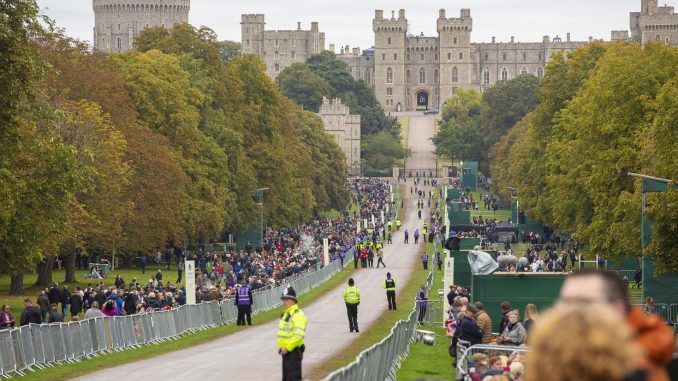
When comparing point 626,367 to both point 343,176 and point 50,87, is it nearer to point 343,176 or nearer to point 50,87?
point 50,87

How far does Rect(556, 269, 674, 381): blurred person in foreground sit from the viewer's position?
4.86m

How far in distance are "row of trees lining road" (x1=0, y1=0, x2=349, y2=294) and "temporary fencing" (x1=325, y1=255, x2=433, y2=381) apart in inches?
396

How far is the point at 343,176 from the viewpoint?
379 ft

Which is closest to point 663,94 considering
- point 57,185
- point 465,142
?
point 57,185

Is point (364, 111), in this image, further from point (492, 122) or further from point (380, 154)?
point (492, 122)

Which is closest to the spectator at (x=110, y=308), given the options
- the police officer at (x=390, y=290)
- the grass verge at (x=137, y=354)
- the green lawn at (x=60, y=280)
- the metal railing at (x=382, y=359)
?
the grass verge at (x=137, y=354)

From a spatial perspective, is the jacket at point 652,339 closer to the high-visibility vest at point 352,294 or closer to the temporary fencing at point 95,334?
the temporary fencing at point 95,334

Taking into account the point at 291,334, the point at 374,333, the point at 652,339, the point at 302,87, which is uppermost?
the point at 302,87

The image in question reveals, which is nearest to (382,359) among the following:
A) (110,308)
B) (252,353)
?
(252,353)

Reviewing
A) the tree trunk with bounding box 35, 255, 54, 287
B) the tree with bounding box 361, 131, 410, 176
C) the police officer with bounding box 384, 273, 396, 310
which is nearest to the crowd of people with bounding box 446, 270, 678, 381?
the police officer with bounding box 384, 273, 396, 310

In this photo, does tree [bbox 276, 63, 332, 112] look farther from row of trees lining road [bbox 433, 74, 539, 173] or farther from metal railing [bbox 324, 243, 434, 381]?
metal railing [bbox 324, 243, 434, 381]

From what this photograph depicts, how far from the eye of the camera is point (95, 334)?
87.4ft

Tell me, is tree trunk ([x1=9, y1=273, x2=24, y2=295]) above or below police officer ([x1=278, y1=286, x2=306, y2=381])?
below

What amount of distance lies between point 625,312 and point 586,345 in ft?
1.27
